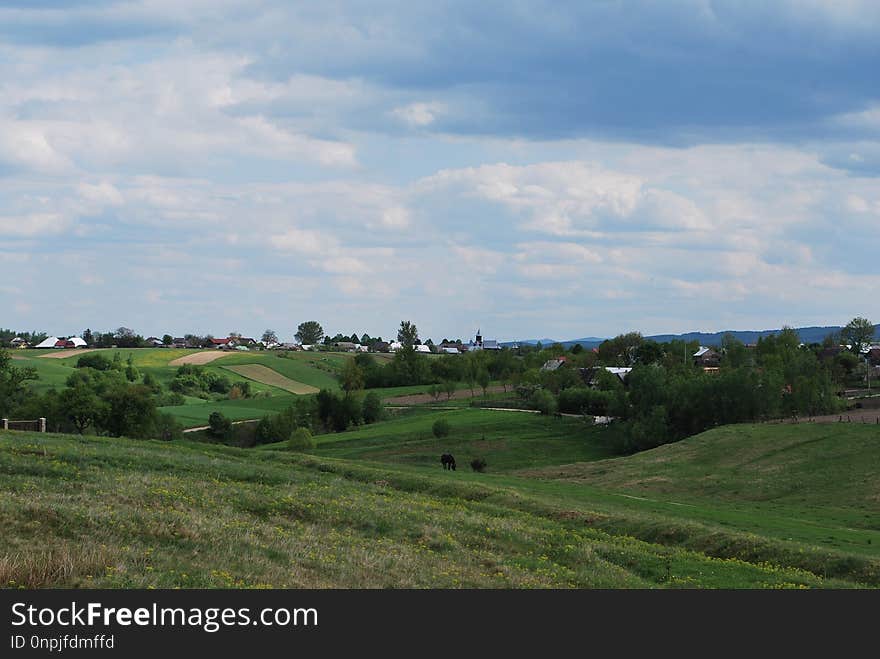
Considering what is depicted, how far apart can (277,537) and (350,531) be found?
3517mm

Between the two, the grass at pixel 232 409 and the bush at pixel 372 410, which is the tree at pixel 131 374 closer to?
the grass at pixel 232 409

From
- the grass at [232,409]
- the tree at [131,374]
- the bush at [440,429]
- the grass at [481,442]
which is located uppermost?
the tree at [131,374]

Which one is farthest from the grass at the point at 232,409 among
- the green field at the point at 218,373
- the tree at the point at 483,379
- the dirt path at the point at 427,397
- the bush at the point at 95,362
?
the tree at the point at 483,379

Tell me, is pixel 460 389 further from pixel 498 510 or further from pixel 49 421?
pixel 498 510

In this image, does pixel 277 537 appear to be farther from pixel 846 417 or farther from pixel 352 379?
pixel 352 379

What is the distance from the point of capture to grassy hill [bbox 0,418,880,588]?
705 inches

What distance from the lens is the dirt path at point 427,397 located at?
161 metres

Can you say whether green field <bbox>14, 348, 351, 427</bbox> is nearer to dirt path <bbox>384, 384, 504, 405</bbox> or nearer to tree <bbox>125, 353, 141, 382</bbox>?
A: tree <bbox>125, 353, 141, 382</bbox>

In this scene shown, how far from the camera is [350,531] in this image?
25000 mm

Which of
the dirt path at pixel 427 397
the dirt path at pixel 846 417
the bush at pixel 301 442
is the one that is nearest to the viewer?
the dirt path at pixel 846 417

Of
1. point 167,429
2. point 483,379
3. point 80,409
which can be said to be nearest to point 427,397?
point 483,379

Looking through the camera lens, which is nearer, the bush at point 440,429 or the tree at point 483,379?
the bush at point 440,429

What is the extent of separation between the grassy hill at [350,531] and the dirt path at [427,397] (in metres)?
108
